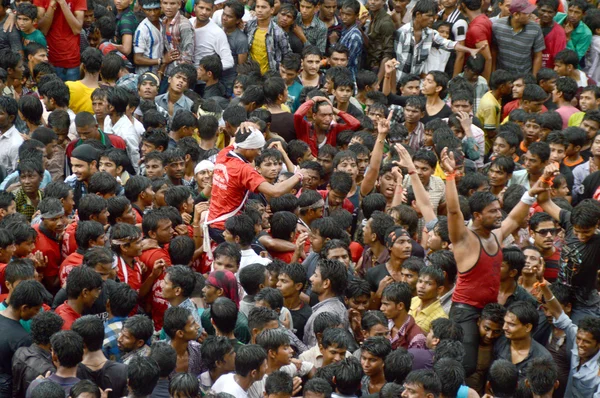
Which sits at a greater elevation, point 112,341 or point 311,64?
point 112,341

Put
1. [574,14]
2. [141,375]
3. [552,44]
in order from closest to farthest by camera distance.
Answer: [141,375] → [552,44] → [574,14]

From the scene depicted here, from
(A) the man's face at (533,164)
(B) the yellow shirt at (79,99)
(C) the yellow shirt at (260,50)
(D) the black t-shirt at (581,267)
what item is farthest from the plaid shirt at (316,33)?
(D) the black t-shirt at (581,267)

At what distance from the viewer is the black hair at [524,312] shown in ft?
26.5

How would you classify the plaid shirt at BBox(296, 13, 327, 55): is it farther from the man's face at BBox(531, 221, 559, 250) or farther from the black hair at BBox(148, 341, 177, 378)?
the black hair at BBox(148, 341, 177, 378)

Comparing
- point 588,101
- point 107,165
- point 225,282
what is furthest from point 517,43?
point 225,282

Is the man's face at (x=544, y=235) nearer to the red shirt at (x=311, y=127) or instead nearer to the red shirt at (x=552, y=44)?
the red shirt at (x=311, y=127)

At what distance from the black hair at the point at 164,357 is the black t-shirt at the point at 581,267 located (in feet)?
11.4

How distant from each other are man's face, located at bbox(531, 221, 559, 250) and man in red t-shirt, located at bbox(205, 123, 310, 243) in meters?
1.99

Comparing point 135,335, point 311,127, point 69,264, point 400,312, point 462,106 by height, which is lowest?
point 462,106

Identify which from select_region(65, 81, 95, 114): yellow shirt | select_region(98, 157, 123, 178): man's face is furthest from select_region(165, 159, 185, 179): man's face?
select_region(65, 81, 95, 114): yellow shirt

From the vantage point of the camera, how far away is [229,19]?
1345 cm

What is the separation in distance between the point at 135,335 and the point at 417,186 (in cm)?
334

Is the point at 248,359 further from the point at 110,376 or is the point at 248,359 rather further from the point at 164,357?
the point at 110,376

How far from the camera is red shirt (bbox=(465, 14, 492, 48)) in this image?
45.3ft
